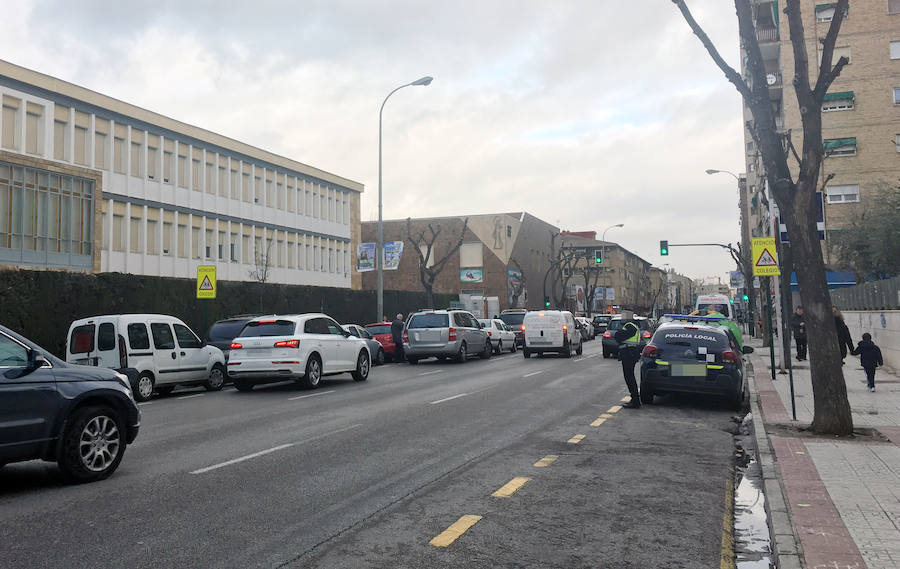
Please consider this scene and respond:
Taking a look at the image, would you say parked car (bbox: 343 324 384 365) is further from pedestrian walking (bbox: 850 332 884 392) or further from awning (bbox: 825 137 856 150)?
awning (bbox: 825 137 856 150)

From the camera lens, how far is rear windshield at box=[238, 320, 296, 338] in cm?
1667

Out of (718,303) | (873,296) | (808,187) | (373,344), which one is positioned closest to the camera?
(808,187)

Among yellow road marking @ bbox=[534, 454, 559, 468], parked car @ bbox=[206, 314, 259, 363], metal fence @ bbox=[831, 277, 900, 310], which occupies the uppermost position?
metal fence @ bbox=[831, 277, 900, 310]

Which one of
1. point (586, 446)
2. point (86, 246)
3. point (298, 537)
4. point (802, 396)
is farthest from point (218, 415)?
point (86, 246)

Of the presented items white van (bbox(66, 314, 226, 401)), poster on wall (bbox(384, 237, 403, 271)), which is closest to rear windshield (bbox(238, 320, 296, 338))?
white van (bbox(66, 314, 226, 401))

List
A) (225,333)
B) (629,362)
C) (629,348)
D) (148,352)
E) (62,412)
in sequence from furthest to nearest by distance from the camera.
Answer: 1. (225,333)
2. (148,352)
3. (629,348)
4. (629,362)
5. (62,412)

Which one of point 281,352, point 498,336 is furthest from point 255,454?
point 498,336

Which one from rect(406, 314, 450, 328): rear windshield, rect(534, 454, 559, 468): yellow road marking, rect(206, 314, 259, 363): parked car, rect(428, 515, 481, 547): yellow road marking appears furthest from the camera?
rect(406, 314, 450, 328): rear windshield

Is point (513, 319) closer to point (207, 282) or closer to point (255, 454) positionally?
point (207, 282)

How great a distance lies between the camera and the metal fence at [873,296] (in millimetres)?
20109

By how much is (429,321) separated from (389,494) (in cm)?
1955

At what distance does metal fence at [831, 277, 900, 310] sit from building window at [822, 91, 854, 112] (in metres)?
22.6

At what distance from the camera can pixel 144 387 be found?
1550cm

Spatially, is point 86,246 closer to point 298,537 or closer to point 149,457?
point 149,457
